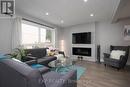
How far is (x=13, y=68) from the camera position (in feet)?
3.52

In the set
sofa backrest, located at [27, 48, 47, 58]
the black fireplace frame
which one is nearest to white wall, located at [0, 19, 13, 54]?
sofa backrest, located at [27, 48, 47, 58]

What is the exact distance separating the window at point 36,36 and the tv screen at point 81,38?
57.5 inches

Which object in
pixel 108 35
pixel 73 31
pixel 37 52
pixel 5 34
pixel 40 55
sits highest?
pixel 73 31

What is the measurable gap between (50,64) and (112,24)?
4.10m

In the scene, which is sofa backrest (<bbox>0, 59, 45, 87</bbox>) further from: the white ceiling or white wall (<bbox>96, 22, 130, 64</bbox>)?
white wall (<bbox>96, 22, 130, 64</bbox>)

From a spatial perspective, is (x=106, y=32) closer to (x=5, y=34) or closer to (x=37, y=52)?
(x=37, y=52)

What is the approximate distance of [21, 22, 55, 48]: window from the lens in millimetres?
4422

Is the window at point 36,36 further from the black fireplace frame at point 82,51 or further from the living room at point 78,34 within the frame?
the black fireplace frame at point 82,51

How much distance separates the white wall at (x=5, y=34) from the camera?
3.29 meters

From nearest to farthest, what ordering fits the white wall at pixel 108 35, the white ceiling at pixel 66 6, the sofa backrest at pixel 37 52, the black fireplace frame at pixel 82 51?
the white ceiling at pixel 66 6 < the sofa backrest at pixel 37 52 < the white wall at pixel 108 35 < the black fireplace frame at pixel 82 51

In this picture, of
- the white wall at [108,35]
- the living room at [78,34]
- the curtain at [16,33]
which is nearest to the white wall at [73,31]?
the living room at [78,34]

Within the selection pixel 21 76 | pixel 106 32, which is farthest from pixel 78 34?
pixel 21 76

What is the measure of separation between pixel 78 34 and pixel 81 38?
1.19 ft

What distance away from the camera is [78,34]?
634cm
